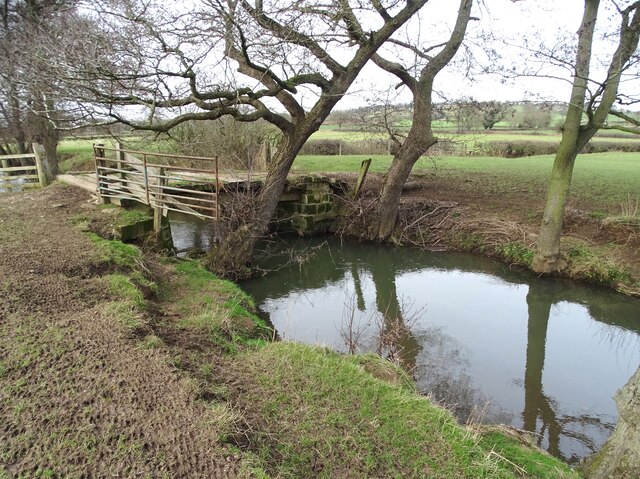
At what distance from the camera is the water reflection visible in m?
5.62

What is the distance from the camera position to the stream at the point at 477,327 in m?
5.63

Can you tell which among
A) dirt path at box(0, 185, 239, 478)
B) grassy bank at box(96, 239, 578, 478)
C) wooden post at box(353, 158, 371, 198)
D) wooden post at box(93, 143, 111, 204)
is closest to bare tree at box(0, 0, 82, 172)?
wooden post at box(93, 143, 111, 204)

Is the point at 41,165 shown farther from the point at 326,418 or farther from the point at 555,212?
the point at 555,212

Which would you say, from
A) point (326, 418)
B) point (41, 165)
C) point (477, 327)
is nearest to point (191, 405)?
point (326, 418)

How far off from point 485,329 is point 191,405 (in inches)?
248

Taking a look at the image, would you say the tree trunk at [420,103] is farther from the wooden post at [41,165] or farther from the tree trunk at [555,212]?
the wooden post at [41,165]

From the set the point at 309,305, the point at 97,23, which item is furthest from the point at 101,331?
the point at 97,23

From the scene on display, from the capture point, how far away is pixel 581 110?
8547 mm

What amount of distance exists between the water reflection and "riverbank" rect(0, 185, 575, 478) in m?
1.04

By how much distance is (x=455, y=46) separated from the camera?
12008 millimetres

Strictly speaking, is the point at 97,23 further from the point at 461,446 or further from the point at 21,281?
the point at 461,446

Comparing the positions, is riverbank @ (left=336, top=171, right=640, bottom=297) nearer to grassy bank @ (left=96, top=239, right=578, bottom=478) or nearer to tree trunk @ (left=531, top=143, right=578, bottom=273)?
tree trunk @ (left=531, top=143, right=578, bottom=273)

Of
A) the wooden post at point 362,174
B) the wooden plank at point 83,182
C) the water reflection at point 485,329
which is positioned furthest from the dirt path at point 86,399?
the wooden post at point 362,174

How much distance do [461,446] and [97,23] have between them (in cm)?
984
